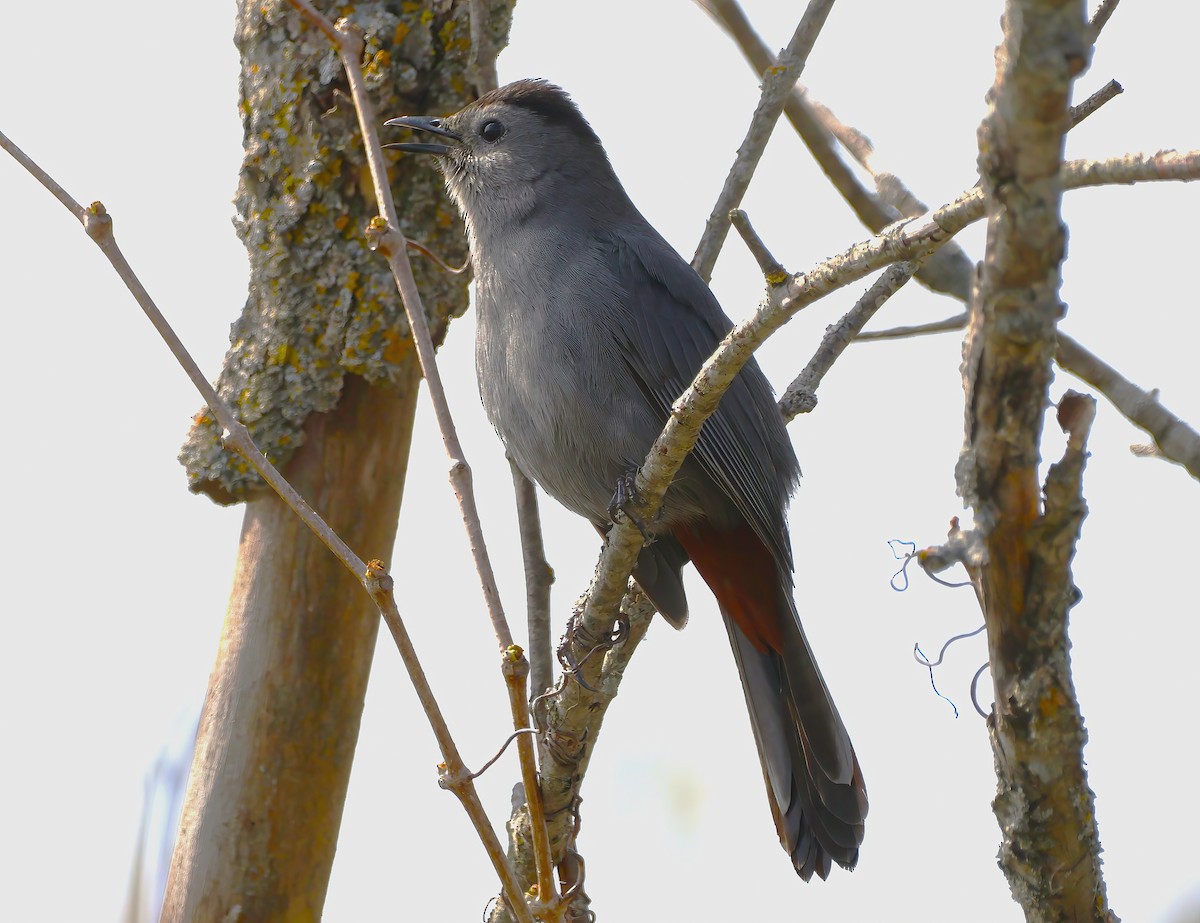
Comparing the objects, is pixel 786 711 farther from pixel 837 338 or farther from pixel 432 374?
pixel 432 374

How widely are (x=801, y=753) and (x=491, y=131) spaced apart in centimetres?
238

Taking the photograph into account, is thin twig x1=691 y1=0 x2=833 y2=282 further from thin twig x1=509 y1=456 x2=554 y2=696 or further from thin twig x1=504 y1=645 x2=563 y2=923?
thin twig x1=504 y1=645 x2=563 y2=923

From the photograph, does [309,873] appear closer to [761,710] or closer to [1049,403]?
[761,710]

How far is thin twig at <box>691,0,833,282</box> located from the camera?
364 centimetres

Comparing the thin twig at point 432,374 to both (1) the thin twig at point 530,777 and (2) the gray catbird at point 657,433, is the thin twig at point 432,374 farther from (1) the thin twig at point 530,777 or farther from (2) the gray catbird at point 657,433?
(2) the gray catbird at point 657,433

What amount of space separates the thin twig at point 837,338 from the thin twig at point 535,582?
89 cm

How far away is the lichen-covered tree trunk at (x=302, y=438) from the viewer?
11.4 feet

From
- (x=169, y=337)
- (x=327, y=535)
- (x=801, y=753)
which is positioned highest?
(x=169, y=337)

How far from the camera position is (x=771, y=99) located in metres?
3.66

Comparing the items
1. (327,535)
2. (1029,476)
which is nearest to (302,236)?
(327,535)

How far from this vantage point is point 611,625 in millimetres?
3338

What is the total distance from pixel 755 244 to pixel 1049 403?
67cm

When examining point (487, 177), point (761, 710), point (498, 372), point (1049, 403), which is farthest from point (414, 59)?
point (1049, 403)

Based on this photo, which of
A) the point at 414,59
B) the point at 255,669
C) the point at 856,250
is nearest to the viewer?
the point at 856,250
